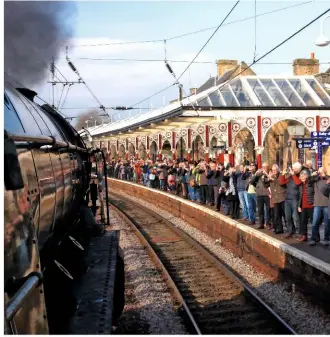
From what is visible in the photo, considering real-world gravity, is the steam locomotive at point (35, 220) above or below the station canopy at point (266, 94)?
below

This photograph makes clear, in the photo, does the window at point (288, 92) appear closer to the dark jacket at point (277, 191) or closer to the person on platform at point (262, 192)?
the person on platform at point (262, 192)

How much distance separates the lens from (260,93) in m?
25.7

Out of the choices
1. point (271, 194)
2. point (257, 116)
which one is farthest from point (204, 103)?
point (271, 194)

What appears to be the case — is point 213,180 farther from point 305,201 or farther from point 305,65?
point 305,65

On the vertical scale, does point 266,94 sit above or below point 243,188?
above

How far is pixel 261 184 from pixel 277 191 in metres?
0.98

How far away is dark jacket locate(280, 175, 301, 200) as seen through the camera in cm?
1059

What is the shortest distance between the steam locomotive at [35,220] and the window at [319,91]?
20.0m

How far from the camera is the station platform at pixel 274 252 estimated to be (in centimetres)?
796

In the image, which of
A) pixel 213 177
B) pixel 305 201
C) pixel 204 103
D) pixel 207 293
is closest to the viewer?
pixel 207 293

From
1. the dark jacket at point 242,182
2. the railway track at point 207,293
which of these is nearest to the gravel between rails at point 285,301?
the railway track at point 207,293

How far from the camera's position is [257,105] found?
23797 millimetres

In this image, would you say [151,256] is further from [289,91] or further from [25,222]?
[289,91]

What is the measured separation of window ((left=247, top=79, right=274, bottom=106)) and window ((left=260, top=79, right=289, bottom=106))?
0.30m
